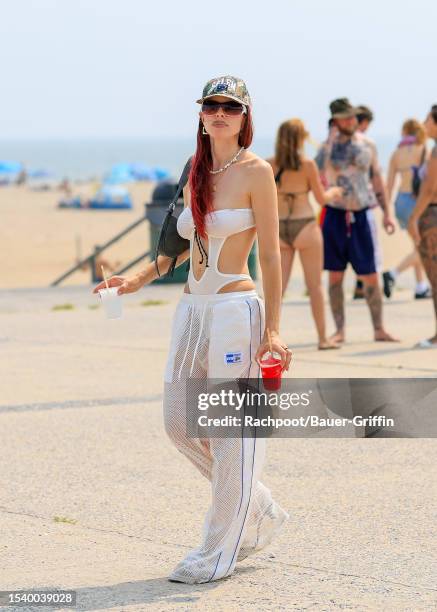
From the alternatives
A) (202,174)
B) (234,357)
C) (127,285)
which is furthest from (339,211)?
(234,357)

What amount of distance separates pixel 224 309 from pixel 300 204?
6.27 meters

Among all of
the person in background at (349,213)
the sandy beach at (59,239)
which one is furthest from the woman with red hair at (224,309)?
the sandy beach at (59,239)

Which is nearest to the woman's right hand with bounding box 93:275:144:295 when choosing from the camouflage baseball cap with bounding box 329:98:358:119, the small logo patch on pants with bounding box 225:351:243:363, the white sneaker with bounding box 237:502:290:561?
the small logo patch on pants with bounding box 225:351:243:363

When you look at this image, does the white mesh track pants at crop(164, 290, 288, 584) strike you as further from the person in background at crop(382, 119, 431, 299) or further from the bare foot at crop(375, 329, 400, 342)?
the person in background at crop(382, 119, 431, 299)

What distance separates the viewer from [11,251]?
4388cm

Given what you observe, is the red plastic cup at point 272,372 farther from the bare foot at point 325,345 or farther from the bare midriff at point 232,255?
the bare foot at point 325,345

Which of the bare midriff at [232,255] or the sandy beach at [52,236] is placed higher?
the bare midriff at [232,255]

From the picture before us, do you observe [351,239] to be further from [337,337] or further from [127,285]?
[127,285]

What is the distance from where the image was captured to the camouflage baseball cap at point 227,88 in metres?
5.14

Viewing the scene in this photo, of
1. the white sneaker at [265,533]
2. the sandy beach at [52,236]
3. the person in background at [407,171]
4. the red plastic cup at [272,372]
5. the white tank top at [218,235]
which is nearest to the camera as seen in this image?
the red plastic cup at [272,372]

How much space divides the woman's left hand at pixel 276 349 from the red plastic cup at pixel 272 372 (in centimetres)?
2

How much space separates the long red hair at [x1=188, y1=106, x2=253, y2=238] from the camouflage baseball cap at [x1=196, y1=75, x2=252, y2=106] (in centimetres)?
7

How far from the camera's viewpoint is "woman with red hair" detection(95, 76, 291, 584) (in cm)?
516

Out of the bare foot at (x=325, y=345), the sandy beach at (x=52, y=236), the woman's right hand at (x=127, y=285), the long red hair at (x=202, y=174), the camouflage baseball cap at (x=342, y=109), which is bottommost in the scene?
the sandy beach at (x=52, y=236)
